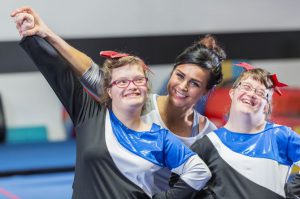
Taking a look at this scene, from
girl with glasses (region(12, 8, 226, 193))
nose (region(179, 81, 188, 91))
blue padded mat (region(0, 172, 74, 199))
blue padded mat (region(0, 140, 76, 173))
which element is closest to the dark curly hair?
girl with glasses (region(12, 8, 226, 193))

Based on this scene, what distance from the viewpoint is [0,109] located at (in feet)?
16.8

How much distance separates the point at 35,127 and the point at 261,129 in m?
3.36

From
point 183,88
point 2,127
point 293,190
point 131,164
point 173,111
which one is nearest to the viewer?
point 131,164

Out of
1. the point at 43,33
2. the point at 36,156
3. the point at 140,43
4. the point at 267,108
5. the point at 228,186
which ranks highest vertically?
the point at 43,33

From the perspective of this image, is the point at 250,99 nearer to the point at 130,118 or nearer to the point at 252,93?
the point at 252,93

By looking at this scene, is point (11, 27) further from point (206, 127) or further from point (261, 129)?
point (261, 129)

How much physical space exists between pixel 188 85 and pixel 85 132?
20.5 inches

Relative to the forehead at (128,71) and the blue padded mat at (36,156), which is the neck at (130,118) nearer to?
the forehead at (128,71)

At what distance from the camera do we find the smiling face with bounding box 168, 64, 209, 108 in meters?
2.53

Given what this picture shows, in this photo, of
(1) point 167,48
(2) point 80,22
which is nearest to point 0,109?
(2) point 80,22

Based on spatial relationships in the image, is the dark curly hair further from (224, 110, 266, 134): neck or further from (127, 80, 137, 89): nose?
(127, 80, 137, 89): nose

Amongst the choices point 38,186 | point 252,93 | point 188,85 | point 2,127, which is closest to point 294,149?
point 252,93

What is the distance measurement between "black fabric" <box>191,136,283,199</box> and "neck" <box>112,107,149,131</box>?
1.00 ft

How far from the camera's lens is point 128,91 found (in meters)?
2.24
